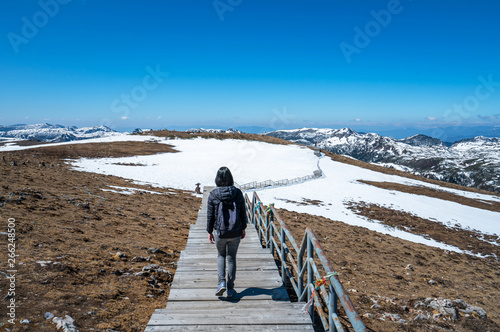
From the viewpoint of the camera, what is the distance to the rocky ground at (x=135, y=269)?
4719mm

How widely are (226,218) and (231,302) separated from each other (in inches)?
61.3

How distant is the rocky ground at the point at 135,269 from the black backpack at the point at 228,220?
218 cm

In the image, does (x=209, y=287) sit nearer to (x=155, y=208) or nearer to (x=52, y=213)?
(x=52, y=213)

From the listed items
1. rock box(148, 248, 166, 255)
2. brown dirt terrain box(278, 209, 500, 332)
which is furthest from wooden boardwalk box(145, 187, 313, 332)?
brown dirt terrain box(278, 209, 500, 332)

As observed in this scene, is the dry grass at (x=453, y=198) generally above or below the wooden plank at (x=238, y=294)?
below

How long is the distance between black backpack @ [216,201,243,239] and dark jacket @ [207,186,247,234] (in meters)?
0.09

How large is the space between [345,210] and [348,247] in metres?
11.6

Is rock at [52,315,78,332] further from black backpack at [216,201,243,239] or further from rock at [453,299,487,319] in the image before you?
rock at [453,299,487,319]

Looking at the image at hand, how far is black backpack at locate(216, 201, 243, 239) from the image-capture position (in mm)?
4773

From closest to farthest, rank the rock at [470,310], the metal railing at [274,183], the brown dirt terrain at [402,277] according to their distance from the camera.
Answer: the brown dirt terrain at [402,277]
the rock at [470,310]
the metal railing at [274,183]

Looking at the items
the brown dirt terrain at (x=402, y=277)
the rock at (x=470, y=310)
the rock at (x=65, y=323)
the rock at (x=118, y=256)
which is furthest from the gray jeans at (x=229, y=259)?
the rock at (x=470, y=310)

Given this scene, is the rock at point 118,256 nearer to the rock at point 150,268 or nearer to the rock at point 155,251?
the rock at point 155,251

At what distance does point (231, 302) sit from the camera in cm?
462

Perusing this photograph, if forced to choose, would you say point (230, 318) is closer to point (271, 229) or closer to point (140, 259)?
point (271, 229)
